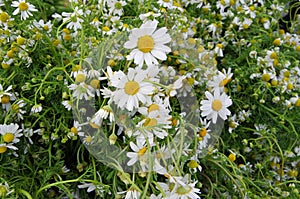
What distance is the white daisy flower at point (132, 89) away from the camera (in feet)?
2.61

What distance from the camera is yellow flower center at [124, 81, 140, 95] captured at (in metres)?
0.80

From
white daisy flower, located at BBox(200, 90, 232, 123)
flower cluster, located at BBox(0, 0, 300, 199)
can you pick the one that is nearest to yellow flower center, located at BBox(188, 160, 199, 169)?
flower cluster, located at BBox(0, 0, 300, 199)

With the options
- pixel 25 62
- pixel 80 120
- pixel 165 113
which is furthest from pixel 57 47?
pixel 165 113

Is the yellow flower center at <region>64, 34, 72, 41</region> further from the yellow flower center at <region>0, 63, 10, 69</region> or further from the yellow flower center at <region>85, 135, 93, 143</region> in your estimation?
the yellow flower center at <region>85, 135, 93, 143</region>

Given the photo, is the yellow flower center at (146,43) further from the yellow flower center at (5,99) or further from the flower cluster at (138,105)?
the yellow flower center at (5,99)

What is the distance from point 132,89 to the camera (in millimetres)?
796

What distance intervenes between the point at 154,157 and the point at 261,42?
675 millimetres

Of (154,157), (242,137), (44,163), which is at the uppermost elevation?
(154,157)

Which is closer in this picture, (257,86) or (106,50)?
(106,50)

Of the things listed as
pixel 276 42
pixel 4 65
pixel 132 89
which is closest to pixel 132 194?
pixel 132 89

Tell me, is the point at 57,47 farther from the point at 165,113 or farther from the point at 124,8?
the point at 165,113

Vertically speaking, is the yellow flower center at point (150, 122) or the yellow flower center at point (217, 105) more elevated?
the yellow flower center at point (150, 122)

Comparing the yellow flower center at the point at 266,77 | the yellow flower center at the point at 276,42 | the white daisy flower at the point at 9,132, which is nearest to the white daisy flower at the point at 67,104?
the white daisy flower at the point at 9,132

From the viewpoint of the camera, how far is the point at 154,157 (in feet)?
2.77
